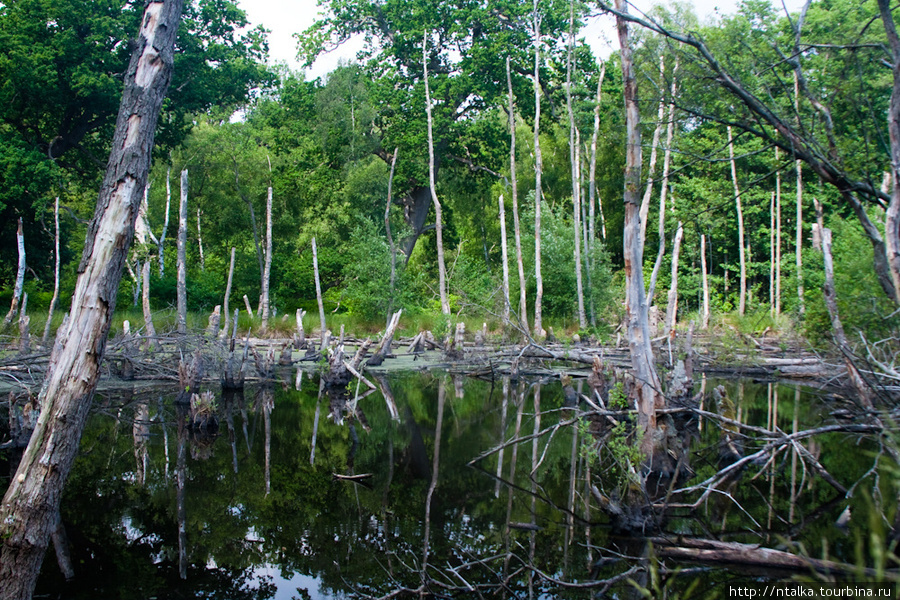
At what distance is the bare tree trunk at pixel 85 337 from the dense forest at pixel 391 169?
1836 cm

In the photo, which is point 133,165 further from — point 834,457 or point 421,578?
point 834,457

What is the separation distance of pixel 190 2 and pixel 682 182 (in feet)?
76.1

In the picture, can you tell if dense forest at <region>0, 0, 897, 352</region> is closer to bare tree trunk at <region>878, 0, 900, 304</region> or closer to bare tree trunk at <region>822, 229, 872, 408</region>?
bare tree trunk at <region>822, 229, 872, 408</region>

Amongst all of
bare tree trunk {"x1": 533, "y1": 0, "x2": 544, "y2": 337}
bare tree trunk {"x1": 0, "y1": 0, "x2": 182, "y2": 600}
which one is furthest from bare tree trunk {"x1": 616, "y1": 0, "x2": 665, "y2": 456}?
bare tree trunk {"x1": 533, "y1": 0, "x2": 544, "y2": 337}

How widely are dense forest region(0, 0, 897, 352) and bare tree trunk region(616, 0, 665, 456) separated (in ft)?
47.5

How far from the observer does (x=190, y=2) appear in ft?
85.9

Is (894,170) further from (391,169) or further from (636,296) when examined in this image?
(391,169)

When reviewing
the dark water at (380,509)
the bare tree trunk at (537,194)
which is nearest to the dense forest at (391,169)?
the bare tree trunk at (537,194)

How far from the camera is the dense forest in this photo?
2325cm

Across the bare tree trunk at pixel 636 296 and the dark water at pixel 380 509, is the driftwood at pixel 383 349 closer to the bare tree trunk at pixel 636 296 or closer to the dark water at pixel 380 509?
the dark water at pixel 380 509

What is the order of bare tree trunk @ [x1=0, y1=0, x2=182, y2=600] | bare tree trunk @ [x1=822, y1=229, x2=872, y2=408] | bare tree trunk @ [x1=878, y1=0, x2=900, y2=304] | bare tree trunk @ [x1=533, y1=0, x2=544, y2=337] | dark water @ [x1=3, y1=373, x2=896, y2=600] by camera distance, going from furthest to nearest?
bare tree trunk @ [x1=533, y1=0, x2=544, y2=337] < bare tree trunk @ [x1=822, y1=229, x2=872, y2=408] < bare tree trunk @ [x1=878, y1=0, x2=900, y2=304] < dark water @ [x1=3, y1=373, x2=896, y2=600] < bare tree trunk @ [x1=0, y1=0, x2=182, y2=600]

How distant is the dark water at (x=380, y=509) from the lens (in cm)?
534

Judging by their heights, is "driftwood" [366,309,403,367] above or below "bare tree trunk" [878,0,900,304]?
below

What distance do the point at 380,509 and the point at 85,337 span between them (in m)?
3.75
